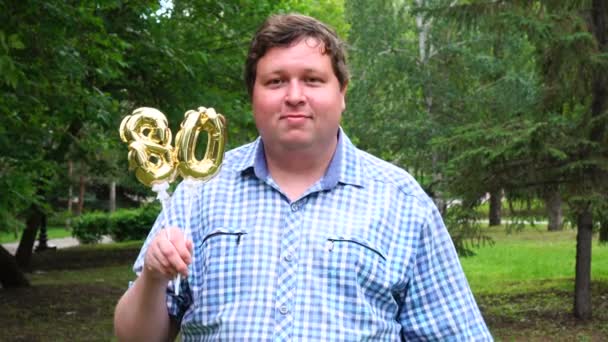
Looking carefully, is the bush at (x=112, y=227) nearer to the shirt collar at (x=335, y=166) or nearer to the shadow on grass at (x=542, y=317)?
the shadow on grass at (x=542, y=317)

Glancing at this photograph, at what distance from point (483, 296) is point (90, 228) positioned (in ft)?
59.4

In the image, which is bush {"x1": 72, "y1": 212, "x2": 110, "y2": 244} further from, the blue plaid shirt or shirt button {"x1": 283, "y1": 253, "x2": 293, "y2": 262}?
shirt button {"x1": 283, "y1": 253, "x2": 293, "y2": 262}

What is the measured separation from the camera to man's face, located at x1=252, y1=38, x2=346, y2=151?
7.09 feet

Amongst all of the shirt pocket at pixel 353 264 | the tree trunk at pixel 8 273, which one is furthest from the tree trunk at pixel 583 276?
the shirt pocket at pixel 353 264

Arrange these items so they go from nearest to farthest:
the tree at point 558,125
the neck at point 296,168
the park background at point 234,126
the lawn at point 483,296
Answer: the neck at point 296,168, the park background at point 234,126, the tree at point 558,125, the lawn at point 483,296

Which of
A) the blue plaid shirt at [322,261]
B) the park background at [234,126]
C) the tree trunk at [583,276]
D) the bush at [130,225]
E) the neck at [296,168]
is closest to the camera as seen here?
the blue plaid shirt at [322,261]

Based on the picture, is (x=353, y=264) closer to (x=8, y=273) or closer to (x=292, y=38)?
(x=292, y=38)

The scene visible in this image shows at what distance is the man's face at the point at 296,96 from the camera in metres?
2.16

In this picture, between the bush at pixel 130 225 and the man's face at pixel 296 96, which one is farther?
the bush at pixel 130 225

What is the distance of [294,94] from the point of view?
2148mm

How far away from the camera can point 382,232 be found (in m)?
2.24

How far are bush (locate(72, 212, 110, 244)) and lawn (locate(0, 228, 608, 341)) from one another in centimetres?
628

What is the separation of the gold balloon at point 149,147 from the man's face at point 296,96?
0.80 feet

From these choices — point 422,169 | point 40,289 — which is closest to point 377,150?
point 422,169
